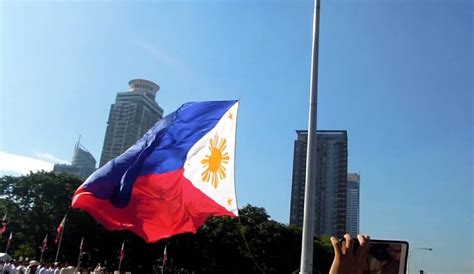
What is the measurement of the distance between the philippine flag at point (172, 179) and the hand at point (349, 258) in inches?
305

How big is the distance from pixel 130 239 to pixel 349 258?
1700 inches

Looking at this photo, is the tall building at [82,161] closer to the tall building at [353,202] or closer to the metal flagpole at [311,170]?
the tall building at [353,202]

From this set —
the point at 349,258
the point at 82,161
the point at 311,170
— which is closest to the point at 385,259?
the point at 349,258

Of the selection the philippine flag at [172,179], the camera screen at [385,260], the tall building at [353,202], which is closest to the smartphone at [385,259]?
the camera screen at [385,260]

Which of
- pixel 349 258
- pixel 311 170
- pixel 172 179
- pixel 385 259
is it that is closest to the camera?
pixel 349 258

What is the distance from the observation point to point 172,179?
448 inches

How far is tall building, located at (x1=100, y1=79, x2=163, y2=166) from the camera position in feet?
291

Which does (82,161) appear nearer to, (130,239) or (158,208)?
(130,239)

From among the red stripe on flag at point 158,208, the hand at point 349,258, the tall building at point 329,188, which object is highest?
the tall building at point 329,188

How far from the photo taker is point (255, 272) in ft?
161

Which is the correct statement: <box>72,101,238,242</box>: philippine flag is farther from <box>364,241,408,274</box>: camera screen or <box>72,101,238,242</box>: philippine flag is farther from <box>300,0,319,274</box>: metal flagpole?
<box>364,241,408,274</box>: camera screen

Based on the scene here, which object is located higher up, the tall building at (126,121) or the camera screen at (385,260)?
the tall building at (126,121)

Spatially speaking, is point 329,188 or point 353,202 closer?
point 329,188

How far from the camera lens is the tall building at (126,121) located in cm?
8881
